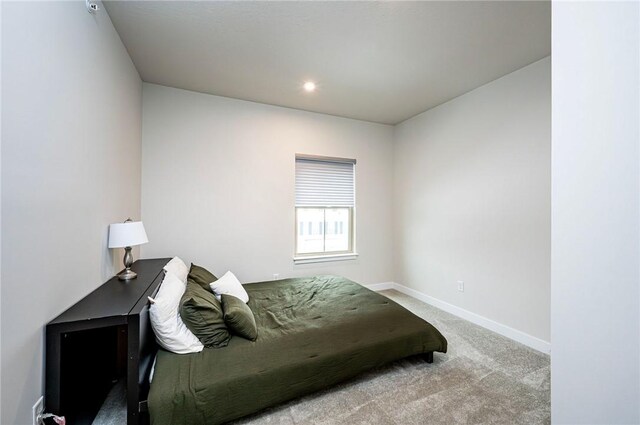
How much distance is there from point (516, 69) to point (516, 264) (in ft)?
6.78

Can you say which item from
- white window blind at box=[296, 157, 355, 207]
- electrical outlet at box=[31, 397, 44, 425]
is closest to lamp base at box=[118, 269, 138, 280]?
electrical outlet at box=[31, 397, 44, 425]

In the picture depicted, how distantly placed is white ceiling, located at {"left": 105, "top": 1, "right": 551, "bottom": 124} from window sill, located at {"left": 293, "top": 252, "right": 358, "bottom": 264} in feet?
7.49

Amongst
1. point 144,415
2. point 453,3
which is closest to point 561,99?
point 453,3

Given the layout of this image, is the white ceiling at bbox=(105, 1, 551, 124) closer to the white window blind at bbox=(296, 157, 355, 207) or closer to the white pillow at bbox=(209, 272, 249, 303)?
the white window blind at bbox=(296, 157, 355, 207)

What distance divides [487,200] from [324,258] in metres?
2.29

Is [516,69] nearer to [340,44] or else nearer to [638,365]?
[340,44]

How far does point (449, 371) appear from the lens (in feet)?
6.75

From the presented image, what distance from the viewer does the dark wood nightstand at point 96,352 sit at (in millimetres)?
1219

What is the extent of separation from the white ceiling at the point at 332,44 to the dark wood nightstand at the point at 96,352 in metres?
2.10

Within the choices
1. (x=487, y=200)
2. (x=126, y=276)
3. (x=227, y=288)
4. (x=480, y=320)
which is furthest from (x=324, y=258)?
(x=126, y=276)

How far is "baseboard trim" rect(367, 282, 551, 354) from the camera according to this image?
2.43 m

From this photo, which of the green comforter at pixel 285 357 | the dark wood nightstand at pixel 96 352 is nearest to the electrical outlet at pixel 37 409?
the dark wood nightstand at pixel 96 352

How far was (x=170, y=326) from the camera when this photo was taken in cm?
158

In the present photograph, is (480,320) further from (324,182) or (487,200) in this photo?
(324,182)
